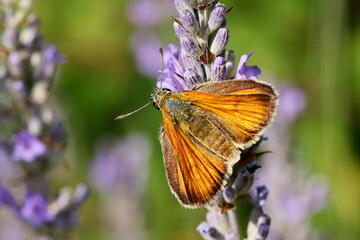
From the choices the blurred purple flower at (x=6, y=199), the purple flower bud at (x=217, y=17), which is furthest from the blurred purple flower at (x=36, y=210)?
the purple flower bud at (x=217, y=17)

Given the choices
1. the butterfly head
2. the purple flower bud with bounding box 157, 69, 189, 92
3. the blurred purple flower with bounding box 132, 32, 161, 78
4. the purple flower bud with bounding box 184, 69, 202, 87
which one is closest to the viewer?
the purple flower bud with bounding box 184, 69, 202, 87

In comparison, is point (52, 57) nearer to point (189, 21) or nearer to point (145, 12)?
point (189, 21)

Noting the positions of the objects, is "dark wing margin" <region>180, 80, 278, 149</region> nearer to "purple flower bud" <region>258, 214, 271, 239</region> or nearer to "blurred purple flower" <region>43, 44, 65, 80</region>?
"purple flower bud" <region>258, 214, 271, 239</region>

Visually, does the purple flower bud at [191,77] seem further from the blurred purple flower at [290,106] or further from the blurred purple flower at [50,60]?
the blurred purple flower at [290,106]

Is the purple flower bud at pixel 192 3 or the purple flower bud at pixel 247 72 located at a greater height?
the purple flower bud at pixel 192 3

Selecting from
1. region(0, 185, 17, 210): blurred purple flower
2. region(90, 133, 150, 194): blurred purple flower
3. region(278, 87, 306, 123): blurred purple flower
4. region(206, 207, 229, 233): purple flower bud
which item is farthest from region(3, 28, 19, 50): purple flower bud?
region(90, 133, 150, 194): blurred purple flower
